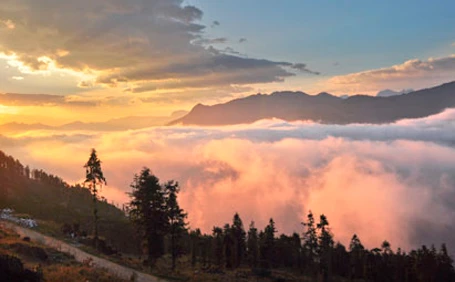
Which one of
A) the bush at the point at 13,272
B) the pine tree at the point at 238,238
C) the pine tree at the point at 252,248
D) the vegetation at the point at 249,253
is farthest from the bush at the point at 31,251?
the pine tree at the point at 252,248

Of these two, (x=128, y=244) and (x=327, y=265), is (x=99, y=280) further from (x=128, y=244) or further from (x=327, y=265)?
(x=128, y=244)

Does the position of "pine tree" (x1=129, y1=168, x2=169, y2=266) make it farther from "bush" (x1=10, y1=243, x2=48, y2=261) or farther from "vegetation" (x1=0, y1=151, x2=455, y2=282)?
"bush" (x1=10, y1=243, x2=48, y2=261)

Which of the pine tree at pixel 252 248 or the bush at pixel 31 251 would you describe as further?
the pine tree at pixel 252 248

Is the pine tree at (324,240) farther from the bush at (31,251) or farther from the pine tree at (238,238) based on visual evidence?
the bush at (31,251)

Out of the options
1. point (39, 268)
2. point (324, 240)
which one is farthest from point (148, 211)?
point (324, 240)

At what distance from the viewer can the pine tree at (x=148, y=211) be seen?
50969 millimetres

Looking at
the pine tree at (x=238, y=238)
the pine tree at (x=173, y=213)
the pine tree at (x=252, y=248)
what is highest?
the pine tree at (x=173, y=213)

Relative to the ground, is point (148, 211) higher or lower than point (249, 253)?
higher

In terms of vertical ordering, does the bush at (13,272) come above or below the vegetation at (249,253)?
above

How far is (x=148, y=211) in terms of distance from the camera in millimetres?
50906

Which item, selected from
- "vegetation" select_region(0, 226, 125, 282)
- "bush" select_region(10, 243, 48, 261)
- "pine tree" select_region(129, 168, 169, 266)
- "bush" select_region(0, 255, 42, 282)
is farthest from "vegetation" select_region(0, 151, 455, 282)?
"bush" select_region(0, 255, 42, 282)

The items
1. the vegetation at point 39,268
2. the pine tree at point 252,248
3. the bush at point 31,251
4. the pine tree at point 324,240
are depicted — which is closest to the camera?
the vegetation at point 39,268

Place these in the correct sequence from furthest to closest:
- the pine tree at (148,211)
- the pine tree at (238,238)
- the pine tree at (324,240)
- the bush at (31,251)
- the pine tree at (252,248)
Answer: the pine tree at (252,248), the pine tree at (324,240), the pine tree at (238,238), the pine tree at (148,211), the bush at (31,251)

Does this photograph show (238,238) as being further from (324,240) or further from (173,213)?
(173,213)
